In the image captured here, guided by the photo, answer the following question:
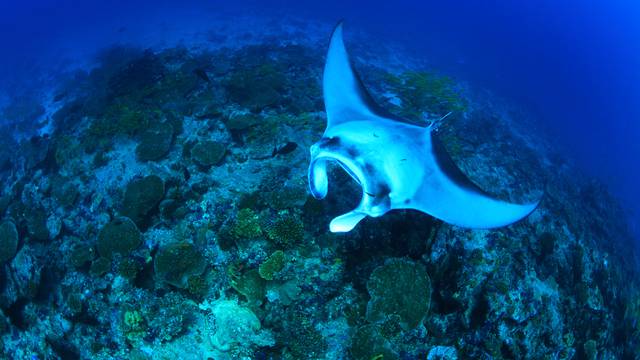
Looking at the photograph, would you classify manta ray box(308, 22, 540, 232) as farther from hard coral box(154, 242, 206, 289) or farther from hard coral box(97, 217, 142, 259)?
hard coral box(97, 217, 142, 259)

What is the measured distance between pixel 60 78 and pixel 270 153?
72.5ft

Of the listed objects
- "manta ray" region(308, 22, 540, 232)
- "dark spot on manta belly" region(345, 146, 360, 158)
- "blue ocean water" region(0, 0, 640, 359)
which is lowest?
"blue ocean water" region(0, 0, 640, 359)

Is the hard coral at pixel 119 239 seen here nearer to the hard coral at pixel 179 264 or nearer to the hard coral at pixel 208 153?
the hard coral at pixel 179 264

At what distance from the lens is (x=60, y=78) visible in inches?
883

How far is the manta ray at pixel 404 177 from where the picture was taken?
416cm

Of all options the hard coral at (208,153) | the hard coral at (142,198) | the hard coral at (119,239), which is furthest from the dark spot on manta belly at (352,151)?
the hard coral at (119,239)

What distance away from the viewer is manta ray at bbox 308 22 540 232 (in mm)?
4156

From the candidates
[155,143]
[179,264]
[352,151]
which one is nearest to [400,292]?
[352,151]

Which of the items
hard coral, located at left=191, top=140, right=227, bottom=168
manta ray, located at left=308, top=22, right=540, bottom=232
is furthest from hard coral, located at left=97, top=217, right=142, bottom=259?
manta ray, located at left=308, top=22, right=540, bottom=232

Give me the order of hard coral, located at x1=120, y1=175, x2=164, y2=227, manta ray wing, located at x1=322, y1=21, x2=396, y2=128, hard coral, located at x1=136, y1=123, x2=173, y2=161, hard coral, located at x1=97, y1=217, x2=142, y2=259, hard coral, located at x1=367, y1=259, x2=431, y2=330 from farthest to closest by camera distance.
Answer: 1. hard coral, located at x1=136, y1=123, x2=173, y2=161
2. hard coral, located at x1=120, y1=175, x2=164, y2=227
3. hard coral, located at x1=97, y1=217, x2=142, y2=259
4. manta ray wing, located at x1=322, y1=21, x2=396, y2=128
5. hard coral, located at x1=367, y1=259, x2=431, y2=330

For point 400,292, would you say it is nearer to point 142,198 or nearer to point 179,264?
point 179,264

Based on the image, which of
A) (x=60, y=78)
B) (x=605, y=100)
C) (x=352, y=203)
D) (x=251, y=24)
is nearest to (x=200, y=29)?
(x=251, y=24)

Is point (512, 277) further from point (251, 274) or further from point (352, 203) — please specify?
point (251, 274)

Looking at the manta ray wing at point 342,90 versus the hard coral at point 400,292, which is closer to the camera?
the hard coral at point 400,292
